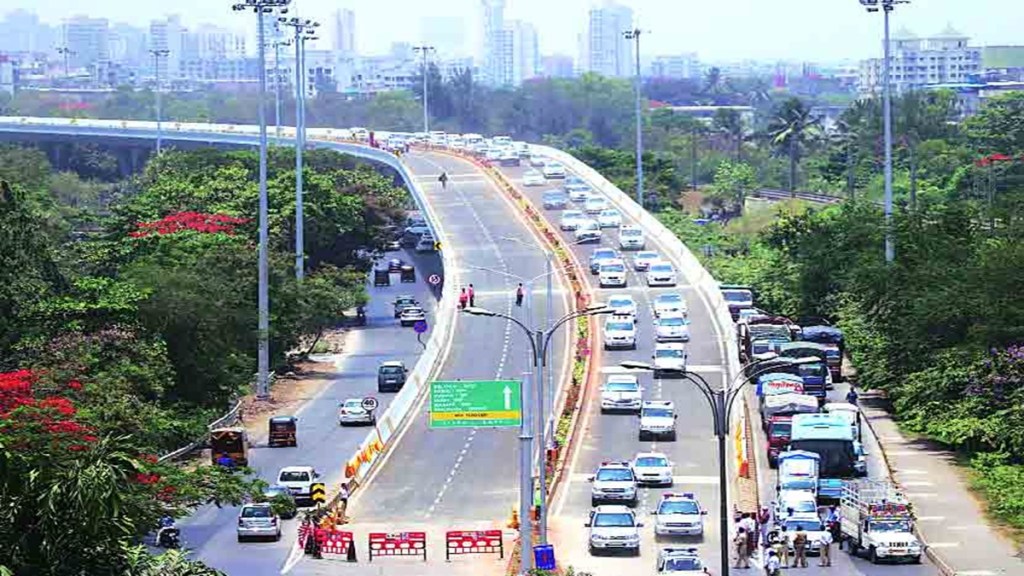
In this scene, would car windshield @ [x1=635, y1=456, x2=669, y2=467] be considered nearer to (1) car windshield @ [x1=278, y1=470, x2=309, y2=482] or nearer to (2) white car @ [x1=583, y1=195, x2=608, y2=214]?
(1) car windshield @ [x1=278, y1=470, x2=309, y2=482]

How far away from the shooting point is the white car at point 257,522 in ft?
182

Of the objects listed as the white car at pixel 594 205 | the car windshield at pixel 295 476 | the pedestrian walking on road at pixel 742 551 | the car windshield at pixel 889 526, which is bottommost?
the pedestrian walking on road at pixel 742 551

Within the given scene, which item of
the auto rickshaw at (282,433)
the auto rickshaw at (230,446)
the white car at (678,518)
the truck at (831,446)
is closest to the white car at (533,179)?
the auto rickshaw at (282,433)

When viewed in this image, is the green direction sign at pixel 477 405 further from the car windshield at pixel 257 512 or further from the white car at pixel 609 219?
the white car at pixel 609 219

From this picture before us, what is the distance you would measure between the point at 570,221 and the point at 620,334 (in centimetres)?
3385

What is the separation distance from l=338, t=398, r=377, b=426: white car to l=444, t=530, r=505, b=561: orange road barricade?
76.7ft

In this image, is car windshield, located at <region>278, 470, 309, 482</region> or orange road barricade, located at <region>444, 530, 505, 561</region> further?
car windshield, located at <region>278, 470, 309, 482</region>

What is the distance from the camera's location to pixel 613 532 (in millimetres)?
53875

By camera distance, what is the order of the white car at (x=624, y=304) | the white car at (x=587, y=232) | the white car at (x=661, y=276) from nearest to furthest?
1. the white car at (x=624, y=304)
2. the white car at (x=661, y=276)
3. the white car at (x=587, y=232)

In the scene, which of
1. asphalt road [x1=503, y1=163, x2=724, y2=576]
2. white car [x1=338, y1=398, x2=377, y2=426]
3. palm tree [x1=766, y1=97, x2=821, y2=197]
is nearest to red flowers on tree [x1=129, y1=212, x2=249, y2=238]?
asphalt road [x1=503, y1=163, x2=724, y2=576]

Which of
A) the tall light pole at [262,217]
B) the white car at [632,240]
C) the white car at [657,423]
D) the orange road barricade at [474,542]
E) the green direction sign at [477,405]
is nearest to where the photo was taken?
the orange road barricade at [474,542]

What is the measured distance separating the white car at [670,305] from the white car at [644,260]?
9.63m

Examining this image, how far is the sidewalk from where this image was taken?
5212 cm

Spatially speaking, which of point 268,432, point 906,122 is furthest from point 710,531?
point 906,122
